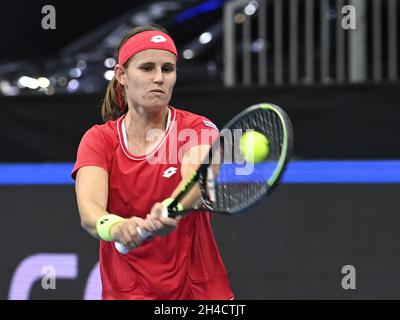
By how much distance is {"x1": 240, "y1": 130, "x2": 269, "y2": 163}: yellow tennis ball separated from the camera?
3014 mm

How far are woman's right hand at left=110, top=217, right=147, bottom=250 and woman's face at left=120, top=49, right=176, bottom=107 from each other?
46cm

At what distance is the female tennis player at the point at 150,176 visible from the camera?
121 inches

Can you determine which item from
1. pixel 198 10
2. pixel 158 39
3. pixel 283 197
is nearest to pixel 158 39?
pixel 158 39

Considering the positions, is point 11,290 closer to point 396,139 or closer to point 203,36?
point 396,139

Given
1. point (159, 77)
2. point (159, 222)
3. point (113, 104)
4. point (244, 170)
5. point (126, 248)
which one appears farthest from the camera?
point (113, 104)

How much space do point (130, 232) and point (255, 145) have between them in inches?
20.0

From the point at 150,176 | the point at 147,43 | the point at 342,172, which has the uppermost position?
the point at 147,43

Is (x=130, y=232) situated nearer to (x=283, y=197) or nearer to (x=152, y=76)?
(x=152, y=76)

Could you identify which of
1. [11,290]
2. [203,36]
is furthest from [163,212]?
[203,36]

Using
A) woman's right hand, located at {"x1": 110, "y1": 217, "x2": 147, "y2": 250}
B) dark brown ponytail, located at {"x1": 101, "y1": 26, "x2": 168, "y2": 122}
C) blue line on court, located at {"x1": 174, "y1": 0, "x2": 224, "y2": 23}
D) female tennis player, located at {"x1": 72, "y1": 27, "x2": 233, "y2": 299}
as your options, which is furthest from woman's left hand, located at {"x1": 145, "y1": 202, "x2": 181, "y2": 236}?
blue line on court, located at {"x1": 174, "y1": 0, "x2": 224, "y2": 23}

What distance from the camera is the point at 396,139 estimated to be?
486 centimetres

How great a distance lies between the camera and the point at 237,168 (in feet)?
10.4

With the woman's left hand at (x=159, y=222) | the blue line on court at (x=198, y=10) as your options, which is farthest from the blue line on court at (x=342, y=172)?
the blue line on court at (x=198, y=10)
